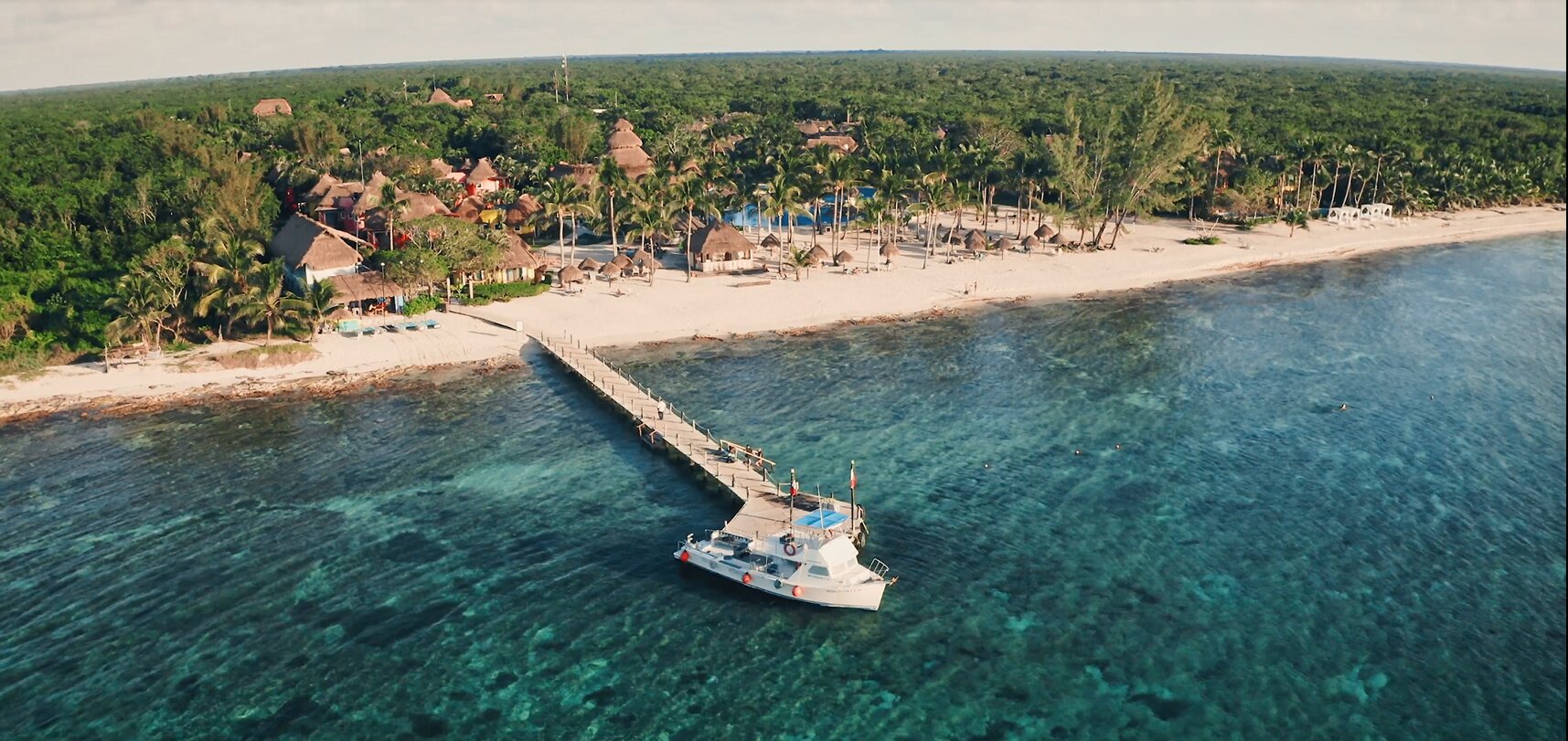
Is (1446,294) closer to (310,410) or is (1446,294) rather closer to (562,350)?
(562,350)

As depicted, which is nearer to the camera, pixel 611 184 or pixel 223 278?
pixel 223 278

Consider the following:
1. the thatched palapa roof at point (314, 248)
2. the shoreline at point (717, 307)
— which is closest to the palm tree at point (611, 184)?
the shoreline at point (717, 307)

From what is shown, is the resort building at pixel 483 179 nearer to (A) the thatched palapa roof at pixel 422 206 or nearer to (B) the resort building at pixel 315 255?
(A) the thatched palapa roof at pixel 422 206

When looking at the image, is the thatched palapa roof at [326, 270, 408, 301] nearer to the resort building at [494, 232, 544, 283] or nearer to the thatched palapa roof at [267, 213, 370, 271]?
the thatched palapa roof at [267, 213, 370, 271]

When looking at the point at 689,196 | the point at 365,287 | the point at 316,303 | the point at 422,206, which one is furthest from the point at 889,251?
the point at 316,303

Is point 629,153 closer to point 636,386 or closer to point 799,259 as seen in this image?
point 799,259

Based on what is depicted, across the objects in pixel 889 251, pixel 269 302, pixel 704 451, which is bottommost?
pixel 704 451
